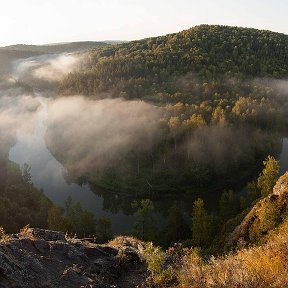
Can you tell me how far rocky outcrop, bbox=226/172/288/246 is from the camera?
44.3 metres

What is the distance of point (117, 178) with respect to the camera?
11206 cm

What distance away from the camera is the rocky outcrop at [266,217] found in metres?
44.3

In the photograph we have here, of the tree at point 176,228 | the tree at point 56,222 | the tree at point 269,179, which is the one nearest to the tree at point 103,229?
the tree at point 56,222

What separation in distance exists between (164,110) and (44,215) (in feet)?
255

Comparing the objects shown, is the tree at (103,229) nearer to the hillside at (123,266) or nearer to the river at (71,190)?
the river at (71,190)

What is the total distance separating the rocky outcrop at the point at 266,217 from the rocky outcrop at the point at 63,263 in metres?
26.7

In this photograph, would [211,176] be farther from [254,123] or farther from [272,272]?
[272,272]

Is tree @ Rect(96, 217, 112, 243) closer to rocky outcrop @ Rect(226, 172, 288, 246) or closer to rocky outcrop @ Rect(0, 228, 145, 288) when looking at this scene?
rocky outcrop @ Rect(226, 172, 288, 246)

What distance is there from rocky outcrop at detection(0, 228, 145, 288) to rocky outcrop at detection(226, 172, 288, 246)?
26.7m

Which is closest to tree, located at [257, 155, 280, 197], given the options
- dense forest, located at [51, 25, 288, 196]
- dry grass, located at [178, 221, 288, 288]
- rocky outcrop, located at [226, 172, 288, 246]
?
rocky outcrop, located at [226, 172, 288, 246]

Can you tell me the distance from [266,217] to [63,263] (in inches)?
1334

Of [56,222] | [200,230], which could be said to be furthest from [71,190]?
[200,230]

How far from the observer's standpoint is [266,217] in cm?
4516

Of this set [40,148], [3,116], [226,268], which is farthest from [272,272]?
[3,116]
